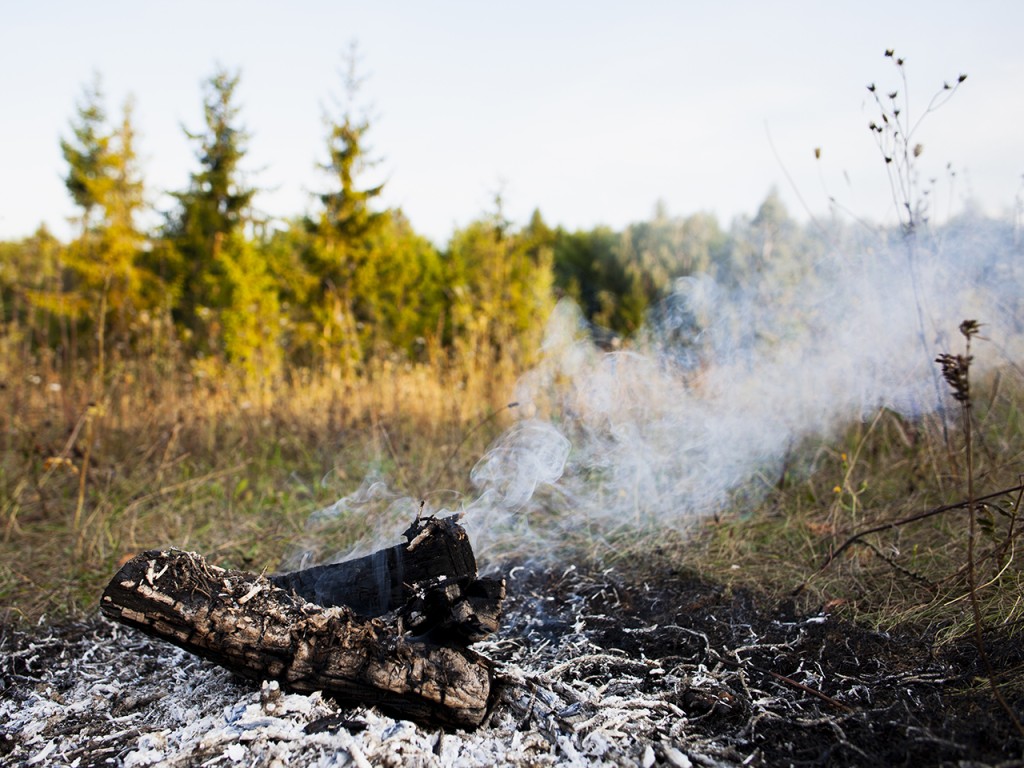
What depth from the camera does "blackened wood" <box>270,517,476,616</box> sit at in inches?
81.7

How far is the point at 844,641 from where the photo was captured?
7.33 feet

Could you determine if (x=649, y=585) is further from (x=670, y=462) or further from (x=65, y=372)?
(x=65, y=372)

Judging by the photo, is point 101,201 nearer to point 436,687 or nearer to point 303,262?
point 303,262

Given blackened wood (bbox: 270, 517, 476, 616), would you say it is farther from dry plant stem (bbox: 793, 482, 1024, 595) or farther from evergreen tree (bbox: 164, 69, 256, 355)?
evergreen tree (bbox: 164, 69, 256, 355)

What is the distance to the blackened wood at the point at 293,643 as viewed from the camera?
1763 mm

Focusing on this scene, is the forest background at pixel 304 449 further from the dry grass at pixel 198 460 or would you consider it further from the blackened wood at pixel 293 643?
the blackened wood at pixel 293 643

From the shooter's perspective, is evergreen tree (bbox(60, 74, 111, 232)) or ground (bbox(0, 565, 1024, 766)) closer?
ground (bbox(0, 565, 1024, 766))

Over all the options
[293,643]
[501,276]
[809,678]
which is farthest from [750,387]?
[501,276]

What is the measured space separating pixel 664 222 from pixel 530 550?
637 inches

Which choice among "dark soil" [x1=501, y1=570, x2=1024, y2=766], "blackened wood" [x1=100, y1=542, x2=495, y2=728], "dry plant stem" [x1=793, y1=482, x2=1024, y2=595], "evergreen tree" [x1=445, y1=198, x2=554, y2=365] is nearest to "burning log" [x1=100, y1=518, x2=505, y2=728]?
"blackened wood" [x1=100, y1=542, x2=495, y2=728]

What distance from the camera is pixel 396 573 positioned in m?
2.15

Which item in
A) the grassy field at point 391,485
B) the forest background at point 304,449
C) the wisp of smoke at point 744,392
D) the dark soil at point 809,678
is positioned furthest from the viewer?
the wisp of smoke at point 744,392

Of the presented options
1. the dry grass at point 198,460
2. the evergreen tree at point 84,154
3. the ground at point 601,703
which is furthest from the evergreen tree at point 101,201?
the ground at point 601,703

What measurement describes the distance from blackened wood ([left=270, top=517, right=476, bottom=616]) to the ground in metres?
0.34
